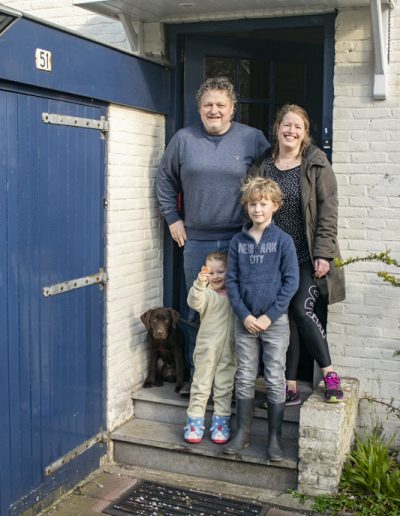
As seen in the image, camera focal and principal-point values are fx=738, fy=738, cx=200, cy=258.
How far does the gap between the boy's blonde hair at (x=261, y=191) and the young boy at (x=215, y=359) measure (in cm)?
50

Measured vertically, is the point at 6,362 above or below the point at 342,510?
above

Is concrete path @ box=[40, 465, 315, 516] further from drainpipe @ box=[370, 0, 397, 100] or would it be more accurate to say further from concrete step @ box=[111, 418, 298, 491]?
drainpipe @ box=[370, 0, 397, 100]

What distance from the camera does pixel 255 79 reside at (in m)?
5.67

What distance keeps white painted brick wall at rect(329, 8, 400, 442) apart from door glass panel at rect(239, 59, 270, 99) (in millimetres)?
883

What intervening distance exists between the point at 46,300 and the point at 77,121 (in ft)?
3.54

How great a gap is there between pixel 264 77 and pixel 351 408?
259 cm

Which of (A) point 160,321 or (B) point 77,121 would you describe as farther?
(A) point 160,321

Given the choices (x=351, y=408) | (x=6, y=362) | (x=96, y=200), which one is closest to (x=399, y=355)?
(x=351, y=408)

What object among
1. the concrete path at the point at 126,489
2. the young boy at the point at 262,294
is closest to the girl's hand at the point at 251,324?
the young boy at the point at 262,294

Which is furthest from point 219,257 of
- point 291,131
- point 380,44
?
point 380,44

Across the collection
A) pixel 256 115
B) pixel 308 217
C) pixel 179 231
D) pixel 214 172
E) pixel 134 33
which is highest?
pixel 134 33

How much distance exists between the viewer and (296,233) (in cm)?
463

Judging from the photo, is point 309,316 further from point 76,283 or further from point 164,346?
point 76,283

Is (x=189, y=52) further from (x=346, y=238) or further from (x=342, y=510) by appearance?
(x=342, y=510)
